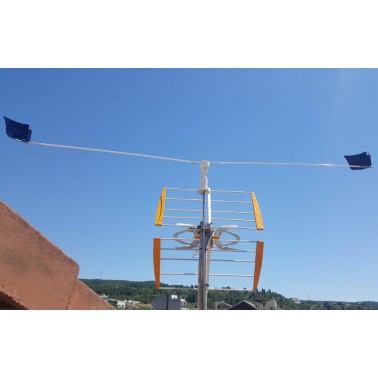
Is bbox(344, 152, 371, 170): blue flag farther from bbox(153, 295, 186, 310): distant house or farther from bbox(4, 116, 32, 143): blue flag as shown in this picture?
bbox(4, 116, 32, 143): blue flag

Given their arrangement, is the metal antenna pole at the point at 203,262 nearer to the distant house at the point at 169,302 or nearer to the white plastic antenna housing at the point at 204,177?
the white plastic antenna housing at the point at 204,177

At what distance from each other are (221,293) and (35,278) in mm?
2483

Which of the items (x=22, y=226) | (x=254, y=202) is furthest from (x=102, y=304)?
(x=254, y=202)

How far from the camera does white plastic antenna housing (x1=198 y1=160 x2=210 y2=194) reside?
3721 mm

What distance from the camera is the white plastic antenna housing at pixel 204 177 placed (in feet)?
12.2

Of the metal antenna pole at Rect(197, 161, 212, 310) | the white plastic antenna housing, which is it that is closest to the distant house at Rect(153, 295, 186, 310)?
the metal antenna pole at Rect(197, 161, 212, 310)

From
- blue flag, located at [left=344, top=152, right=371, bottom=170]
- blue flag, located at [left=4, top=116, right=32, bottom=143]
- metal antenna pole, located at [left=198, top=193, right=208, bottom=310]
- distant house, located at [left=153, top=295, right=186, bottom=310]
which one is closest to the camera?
metal antenna pole, located at [left=198, top=193, right=208, bottom=310]

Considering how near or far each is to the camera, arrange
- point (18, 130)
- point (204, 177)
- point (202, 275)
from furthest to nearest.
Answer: point (204, 177)
point (18, 130)
point (202, 275)

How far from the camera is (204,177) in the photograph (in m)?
3.76

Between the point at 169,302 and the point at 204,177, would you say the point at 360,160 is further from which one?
the point at 169,302

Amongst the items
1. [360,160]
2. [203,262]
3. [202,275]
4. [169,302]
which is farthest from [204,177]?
[360,160]

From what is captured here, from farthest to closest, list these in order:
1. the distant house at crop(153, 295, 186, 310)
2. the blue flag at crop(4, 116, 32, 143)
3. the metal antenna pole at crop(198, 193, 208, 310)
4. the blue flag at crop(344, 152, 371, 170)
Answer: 1. the blue flag at crop(344, 152, 371, 170)
2. the distant house at crop(153, 295, 186, 310)
3. the blue flag at crop(4, 116, 32, 143)
4. the metal antenna pole at crop(198, 193, 208, 310)

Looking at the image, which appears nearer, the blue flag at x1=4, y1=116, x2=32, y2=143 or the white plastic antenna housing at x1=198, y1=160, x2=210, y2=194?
the blue flag at x1=4, y1=116, x2=32, y2=143

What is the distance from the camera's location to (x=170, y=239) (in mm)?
3346
